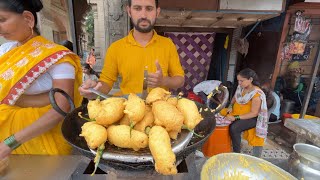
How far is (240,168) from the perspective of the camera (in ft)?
4.17

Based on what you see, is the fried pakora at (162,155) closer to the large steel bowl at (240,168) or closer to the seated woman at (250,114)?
the large steel bowl at (240,168)

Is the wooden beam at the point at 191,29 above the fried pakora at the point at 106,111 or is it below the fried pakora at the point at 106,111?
above

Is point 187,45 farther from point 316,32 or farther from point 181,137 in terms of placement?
point 181,137

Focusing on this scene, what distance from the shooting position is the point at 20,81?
1466 millimetres

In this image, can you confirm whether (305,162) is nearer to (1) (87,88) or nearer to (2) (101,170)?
(2) (101,170)

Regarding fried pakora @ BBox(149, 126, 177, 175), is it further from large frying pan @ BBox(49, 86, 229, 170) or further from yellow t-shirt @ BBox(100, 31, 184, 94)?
yellow t-shirt @ BBox(100, 31, 184, 94)

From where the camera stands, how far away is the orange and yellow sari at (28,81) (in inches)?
A: 58.1

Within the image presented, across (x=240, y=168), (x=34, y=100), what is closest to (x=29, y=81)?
(x=34, y=100)

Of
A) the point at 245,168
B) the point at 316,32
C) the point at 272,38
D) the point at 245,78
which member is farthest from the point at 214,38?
the point at 245,168

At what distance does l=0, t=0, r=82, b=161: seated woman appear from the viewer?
1.41 meters

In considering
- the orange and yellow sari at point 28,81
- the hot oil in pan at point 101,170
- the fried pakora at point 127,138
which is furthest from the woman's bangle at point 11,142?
the fried pakora at point 127,138

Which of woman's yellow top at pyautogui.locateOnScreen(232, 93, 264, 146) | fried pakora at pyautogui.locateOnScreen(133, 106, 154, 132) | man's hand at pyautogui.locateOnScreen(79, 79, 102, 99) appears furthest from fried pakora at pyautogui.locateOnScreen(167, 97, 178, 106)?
woman's yellow top at pyautogui.locateOnScreen(232, 93, 264, 146)

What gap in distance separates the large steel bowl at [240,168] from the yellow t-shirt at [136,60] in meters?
1.40

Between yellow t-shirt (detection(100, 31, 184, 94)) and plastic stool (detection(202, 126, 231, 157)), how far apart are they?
1.94 meters
